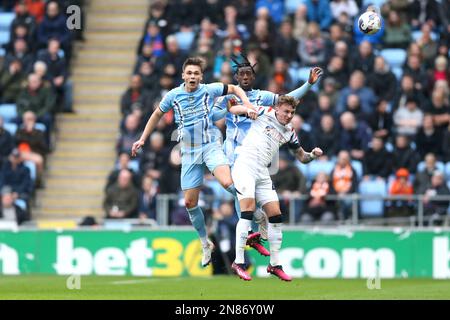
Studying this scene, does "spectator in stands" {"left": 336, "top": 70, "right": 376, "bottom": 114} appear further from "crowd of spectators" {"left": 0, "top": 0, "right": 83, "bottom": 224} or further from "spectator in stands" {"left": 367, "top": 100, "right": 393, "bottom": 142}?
"crowd of spectators" {"left": 0, "top": 0, "right": 83, "bottom": 224}

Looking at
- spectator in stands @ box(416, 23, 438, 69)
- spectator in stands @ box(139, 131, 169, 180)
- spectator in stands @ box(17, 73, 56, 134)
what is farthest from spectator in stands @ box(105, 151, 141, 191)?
spectator in stands @ box(416, 23, 438, 69)

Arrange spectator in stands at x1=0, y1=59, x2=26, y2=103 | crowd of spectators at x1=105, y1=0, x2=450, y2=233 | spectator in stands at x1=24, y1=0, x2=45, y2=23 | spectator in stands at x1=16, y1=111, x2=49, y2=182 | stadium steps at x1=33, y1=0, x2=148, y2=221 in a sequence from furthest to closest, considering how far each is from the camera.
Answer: spectator in stands at x1=24, y1=0, x2=45, y2=23
spectator in stands at x1=0, y1=59, x2=26, y2=103
stadium steps at x1=33, y1=0, x2=148, y2=221
spectator in stands at x1=16, y1=111, x2=49, y2=182
crowd of spectators at x1=105, y1=0, x2=450, y2=233

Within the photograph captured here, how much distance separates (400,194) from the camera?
2641cm

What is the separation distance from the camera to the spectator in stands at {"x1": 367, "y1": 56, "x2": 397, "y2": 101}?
28234 mm

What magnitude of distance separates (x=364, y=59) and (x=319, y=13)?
6.74 ft

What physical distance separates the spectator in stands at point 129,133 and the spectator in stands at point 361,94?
4.42 metres

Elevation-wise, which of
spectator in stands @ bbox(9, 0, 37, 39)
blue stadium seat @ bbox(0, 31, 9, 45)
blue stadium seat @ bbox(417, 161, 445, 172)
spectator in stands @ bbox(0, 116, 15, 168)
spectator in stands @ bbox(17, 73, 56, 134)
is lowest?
blue stadium seat @ bbox(417, 161, 445, 172)

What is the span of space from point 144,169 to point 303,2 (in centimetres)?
557

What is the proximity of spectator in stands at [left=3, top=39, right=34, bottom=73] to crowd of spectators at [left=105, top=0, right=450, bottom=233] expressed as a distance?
2.57 metres

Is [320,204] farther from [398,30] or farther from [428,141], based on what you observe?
[398,30]

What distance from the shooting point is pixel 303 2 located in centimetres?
3034

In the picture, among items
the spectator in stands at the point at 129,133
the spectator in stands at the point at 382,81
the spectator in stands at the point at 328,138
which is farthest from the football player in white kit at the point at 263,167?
the spectator in stands at the point at 129,133

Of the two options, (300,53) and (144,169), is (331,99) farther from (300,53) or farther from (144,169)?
(144,169)
